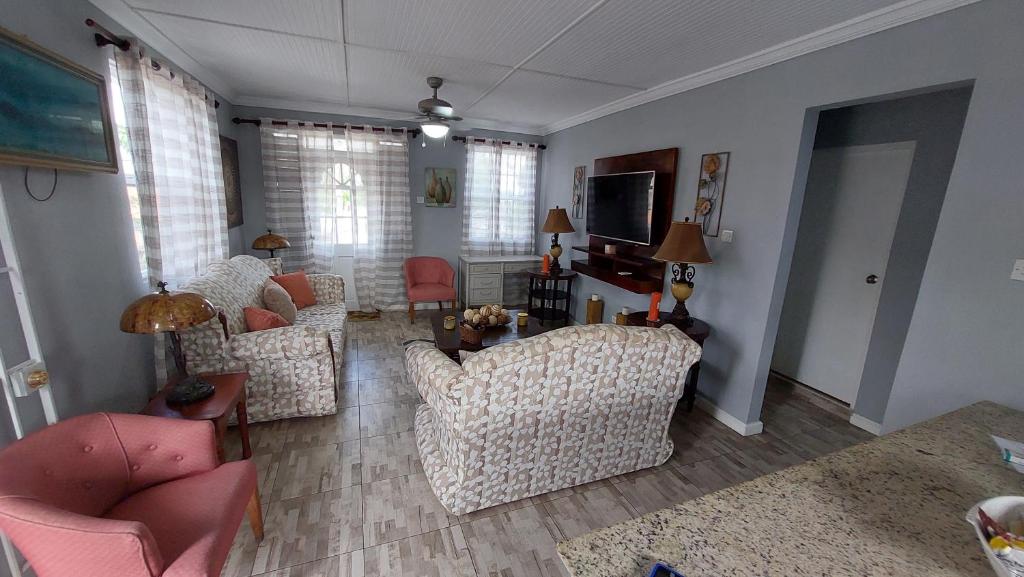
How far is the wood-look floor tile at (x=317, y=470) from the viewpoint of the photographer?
6.87ft

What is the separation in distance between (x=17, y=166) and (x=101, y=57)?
941 mm

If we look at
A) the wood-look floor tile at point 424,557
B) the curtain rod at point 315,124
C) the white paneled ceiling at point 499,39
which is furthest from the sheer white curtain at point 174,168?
the wood-look floor tile at point 424,557

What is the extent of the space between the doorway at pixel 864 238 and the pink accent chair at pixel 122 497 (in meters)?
3.10

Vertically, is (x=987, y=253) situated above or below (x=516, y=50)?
below

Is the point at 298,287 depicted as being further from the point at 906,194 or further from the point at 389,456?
the point at 906,194

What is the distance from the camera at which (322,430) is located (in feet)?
8.62

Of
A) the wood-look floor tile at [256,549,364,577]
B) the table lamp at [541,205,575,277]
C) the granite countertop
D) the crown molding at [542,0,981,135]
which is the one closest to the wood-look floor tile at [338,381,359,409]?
the wood-look floor tile at [256,549,364,577]

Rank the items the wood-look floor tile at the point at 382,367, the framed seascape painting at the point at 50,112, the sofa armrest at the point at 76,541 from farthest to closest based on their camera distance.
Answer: the wood-look floor tile at the point at 382,367
the framed seascape painting at the point at 50,112
the sofa armrest at the point at 76,541

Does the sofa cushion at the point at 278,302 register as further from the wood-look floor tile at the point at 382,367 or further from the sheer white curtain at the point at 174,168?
the wood-look floor tile at the point at 382,367

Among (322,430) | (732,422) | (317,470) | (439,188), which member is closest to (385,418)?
(322,430)

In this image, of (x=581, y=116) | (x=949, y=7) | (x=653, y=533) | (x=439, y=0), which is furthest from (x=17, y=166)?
(x=581, y=116)

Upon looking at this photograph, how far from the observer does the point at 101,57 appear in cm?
206

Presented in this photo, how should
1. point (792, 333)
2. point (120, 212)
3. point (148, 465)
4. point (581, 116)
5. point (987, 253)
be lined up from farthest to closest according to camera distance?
point (581, 116) → point (792, 333) → point (120, 212) → point (987, 253) → point (148, 465)

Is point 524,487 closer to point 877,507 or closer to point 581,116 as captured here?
point 877,507
